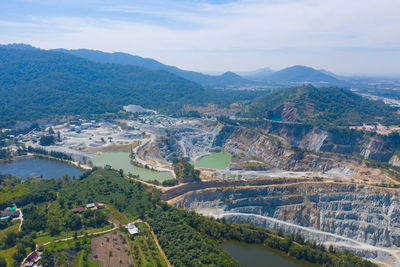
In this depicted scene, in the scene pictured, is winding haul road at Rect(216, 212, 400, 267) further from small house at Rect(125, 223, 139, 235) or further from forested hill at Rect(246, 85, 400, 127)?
forested hill at Rect(246, 85, 400, 127)

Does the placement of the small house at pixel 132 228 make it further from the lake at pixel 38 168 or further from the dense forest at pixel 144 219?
the lake at pixel 38 168

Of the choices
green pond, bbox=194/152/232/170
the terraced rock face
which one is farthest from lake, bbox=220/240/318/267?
green pond, bbox=194/152/232/170

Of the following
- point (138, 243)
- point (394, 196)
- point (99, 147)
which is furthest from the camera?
point (99, 147)

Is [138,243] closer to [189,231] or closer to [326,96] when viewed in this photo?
[189,231]

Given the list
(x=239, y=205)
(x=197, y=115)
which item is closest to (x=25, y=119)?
(x=197, y=115)

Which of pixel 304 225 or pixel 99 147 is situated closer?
pixel 304 225

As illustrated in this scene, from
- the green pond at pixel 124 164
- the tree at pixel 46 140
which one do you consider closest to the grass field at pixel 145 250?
the green pond at pixel 124 164
